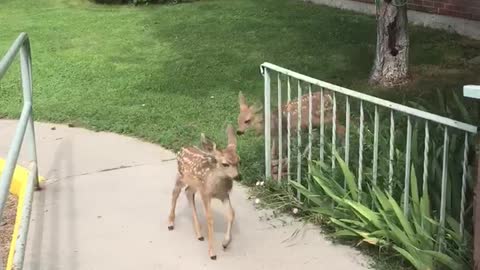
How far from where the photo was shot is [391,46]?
300 inches

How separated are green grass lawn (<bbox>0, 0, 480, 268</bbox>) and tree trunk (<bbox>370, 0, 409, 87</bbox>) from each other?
19 cm

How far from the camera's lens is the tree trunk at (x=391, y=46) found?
7.48 m

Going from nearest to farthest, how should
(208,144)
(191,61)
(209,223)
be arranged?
(208,144), (209,223), (191,61)

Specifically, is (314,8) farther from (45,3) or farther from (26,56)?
(26,56)

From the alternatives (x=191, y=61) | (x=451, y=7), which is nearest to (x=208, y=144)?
(x=191, y=61)

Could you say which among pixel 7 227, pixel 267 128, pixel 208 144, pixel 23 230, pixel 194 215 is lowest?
pixel 7 227

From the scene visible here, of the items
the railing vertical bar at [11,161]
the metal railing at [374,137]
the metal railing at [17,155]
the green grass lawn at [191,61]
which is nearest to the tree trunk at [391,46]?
the green grass lawn at [191,61]

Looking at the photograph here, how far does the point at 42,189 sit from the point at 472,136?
321cm

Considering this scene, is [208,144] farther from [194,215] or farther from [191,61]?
[191,61]

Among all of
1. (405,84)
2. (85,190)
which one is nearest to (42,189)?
(85,190)

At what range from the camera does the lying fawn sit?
3.91 metres

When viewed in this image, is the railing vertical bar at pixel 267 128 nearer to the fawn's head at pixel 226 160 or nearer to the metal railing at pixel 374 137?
the metal railing at pixel 374 137

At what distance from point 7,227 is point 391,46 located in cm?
450

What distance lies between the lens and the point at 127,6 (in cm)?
1420
